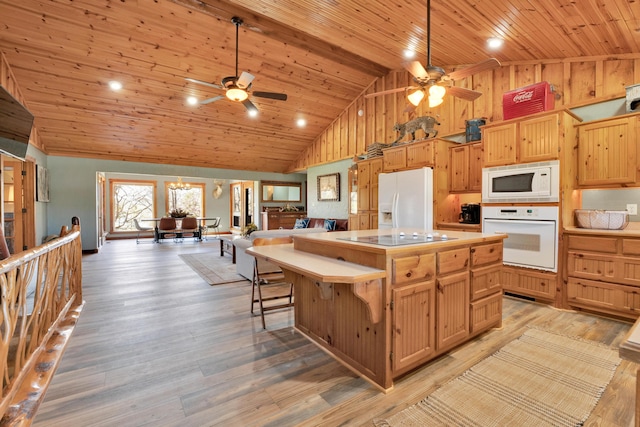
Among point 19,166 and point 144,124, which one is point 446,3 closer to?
point 144,124

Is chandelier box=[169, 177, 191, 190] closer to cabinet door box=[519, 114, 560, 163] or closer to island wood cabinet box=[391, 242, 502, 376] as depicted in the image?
cabinet door box=[519, 114, 560, 163]

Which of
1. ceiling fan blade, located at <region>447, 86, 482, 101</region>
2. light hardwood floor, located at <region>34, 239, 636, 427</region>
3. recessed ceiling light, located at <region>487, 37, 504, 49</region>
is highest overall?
recessed ceiling light, located at <region>487, 37, 504, 49</region>

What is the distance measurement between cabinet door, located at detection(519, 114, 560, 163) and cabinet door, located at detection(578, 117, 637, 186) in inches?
18.0

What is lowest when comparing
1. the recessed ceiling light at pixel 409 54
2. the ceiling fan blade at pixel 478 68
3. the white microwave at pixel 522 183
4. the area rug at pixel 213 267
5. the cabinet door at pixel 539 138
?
the area rug at pixel 213 267

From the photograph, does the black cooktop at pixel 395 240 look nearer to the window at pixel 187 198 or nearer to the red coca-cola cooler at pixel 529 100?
the red coca-cola cooler at pixel 529 100

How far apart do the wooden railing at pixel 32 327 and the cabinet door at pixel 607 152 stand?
5.05 m

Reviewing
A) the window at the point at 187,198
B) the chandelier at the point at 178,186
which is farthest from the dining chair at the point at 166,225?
the window at the point at 187,198

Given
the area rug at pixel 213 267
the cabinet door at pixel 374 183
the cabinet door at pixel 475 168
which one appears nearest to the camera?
the cabinet door at pixel 475 168

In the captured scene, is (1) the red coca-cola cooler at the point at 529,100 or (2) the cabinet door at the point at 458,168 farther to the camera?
(2) the cabinet door at the point at 458,168

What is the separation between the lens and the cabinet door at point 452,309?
2.19 meters

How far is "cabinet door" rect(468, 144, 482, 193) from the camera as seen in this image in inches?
172

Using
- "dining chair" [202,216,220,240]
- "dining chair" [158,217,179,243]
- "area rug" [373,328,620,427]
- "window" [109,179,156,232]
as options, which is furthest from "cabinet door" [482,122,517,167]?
"window" [109,179,156,232]

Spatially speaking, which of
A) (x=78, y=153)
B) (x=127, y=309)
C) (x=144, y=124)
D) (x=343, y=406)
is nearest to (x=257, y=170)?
(x=144, y=124)

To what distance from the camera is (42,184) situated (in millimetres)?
6531
